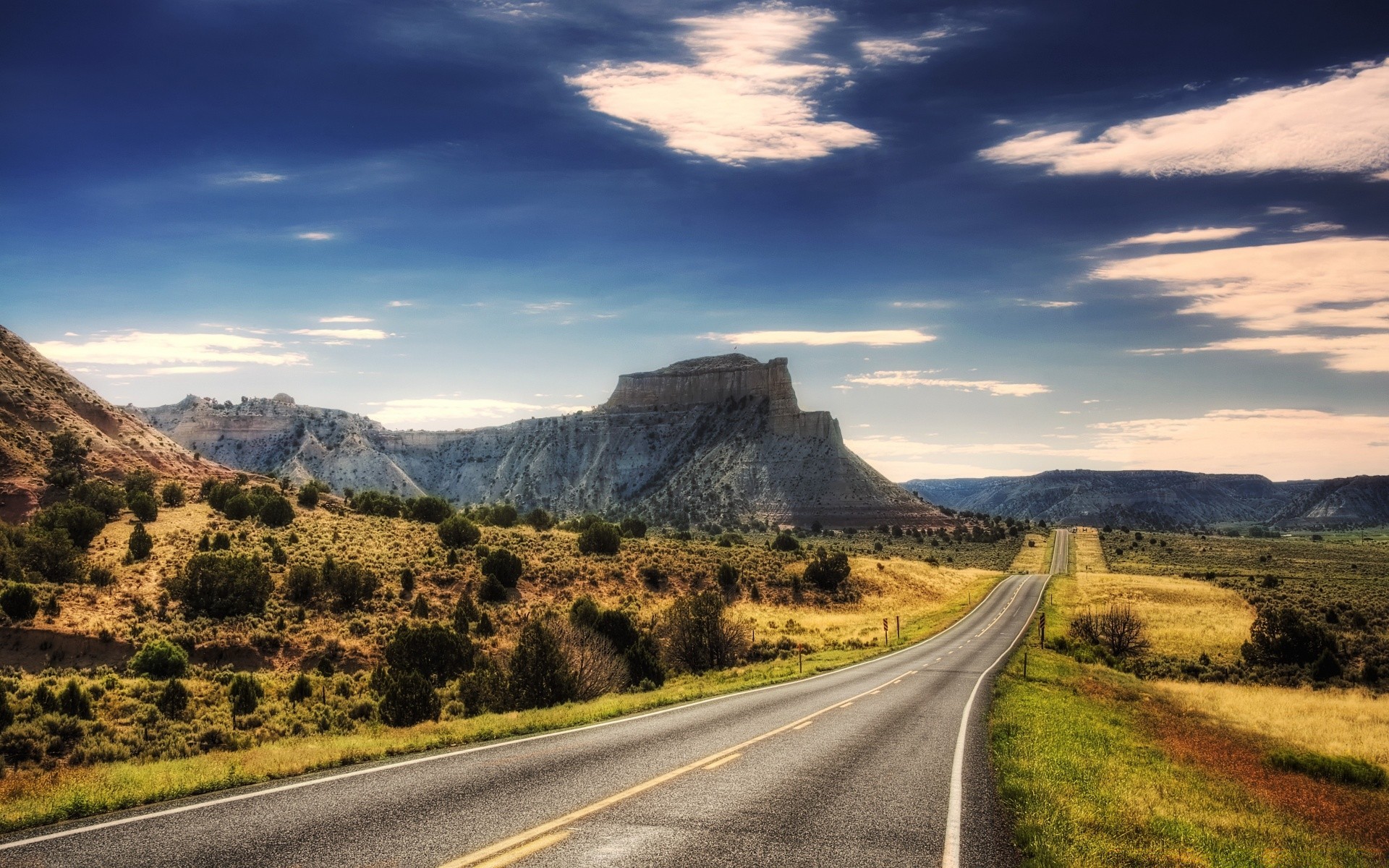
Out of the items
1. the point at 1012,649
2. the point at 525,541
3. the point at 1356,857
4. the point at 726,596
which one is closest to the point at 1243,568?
the point at 726,596

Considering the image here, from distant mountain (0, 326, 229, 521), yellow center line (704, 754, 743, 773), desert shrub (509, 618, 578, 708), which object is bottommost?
desert shrub (509, 618, 578, 708)

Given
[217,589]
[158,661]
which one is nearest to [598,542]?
[217,589]

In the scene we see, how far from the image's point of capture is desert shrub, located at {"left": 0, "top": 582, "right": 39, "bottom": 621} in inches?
1373

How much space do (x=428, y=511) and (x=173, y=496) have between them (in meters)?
19.5

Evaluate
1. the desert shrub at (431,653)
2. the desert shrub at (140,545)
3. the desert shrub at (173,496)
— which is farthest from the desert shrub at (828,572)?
the desert shrub at (173,496)

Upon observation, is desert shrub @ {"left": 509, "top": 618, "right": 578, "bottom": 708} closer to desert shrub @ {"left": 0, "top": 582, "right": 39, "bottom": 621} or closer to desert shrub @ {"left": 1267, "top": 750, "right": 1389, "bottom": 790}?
desert shrub @ {"left": 1267, "top": 750, "right": 1389, "bottom": 790}

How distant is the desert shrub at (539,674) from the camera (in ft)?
69.6

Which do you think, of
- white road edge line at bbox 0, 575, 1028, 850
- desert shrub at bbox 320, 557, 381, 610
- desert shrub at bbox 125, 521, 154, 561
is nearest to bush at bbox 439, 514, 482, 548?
desert shrub at bbox 320, 557, 381, 610

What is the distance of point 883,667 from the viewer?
25.7 meters

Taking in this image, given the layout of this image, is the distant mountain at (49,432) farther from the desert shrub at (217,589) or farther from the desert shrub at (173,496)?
the desert shrub at (217,589)

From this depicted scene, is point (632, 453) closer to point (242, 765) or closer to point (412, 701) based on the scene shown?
point (412, 701)

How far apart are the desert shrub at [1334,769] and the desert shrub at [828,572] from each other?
45.6 metres

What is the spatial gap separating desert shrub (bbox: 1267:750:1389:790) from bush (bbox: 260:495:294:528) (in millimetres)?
59336

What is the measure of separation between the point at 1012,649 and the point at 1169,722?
13916mm
